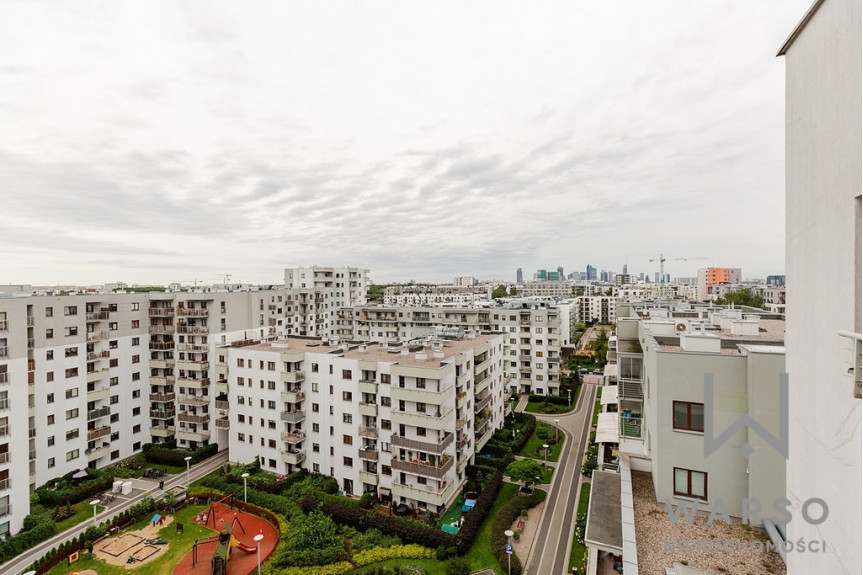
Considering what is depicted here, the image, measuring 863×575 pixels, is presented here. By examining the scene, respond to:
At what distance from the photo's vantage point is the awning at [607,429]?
91.6ft

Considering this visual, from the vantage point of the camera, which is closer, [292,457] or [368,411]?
[368,411]

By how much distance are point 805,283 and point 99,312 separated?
61.5 m

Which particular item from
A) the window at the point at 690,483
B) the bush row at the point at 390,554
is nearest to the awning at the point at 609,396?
the bush row at the point at 390,554

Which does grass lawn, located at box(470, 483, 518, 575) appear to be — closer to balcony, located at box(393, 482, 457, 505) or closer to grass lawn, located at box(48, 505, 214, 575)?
balcony, located at box(393, 482, 457, 505)

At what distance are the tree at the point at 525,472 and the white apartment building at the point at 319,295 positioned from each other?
51819 mm

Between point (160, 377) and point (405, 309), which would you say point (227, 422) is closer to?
point (160, 377)

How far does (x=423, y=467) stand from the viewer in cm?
3416

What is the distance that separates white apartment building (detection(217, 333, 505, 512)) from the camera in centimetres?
3519

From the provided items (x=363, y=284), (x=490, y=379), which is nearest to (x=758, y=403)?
(x=490, y=379)

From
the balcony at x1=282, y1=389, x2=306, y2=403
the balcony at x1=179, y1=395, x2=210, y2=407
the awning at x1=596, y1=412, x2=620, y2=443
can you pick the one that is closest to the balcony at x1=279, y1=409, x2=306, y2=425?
the balcony at x1=282, y1=389, x2=306, y2=403

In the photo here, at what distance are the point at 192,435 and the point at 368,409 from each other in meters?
27.4

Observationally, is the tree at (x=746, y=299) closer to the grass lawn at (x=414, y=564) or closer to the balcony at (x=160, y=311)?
the grass lawn at (x=414, y=564)

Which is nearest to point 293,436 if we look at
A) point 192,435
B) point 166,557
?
point 166,557

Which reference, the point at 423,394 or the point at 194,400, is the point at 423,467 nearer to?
the point at 423,394
